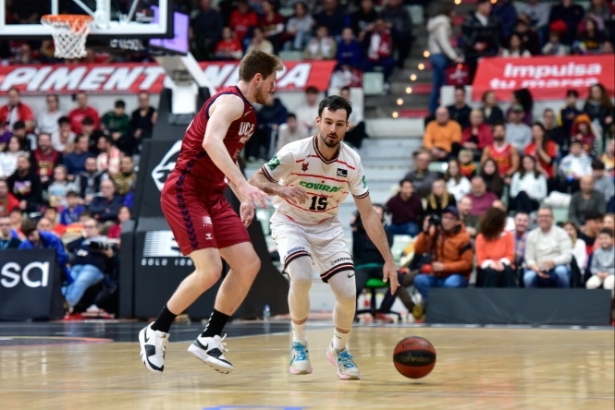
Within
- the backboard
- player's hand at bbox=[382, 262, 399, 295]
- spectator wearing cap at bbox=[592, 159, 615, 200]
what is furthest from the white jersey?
spectator wearing cap at bbox=[592, 159, 615, 200]

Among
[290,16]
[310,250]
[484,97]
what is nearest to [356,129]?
[484,97]

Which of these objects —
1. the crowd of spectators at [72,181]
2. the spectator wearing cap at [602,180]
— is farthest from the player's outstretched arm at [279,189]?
the spectator wearing cap at [602,180]

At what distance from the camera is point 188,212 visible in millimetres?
7539

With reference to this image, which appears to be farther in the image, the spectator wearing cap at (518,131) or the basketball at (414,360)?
the spectator wearing cap at (518,131)

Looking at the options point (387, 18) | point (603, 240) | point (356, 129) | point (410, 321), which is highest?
point (387, 18)

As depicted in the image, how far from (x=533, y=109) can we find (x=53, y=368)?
14.8 m

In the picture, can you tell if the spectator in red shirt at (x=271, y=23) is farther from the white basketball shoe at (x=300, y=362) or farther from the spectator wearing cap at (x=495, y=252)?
the white basketball shoe at (x=300, y=362)

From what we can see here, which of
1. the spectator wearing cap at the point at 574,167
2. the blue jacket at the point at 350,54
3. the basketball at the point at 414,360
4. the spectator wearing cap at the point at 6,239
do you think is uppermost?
the blue jacket at the point at 350,54

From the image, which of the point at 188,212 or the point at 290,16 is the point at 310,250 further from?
the point at 290,16

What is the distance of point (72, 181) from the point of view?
20.7 meters

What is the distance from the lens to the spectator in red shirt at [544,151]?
1906cm

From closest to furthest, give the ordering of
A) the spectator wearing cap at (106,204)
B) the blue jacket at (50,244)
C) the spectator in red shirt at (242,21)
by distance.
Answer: the blue jacket at (50,244) < the spectator wearing cap at (106,204) < the spectator in red shirt at (242,21)

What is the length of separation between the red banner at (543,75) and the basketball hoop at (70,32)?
10.1 metres

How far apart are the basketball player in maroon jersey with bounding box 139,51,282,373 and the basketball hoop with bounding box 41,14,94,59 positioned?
614cm
